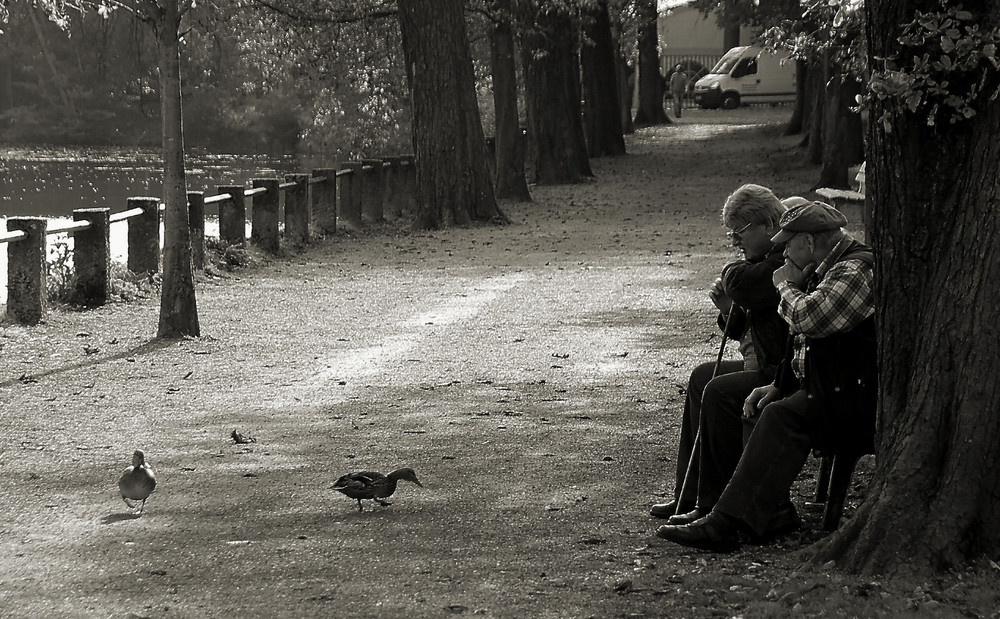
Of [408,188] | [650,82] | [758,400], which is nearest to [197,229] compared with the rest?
[408,188]

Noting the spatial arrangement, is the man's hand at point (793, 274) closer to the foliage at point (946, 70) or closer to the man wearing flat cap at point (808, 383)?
the man wearing flat cap at point (808, 383)

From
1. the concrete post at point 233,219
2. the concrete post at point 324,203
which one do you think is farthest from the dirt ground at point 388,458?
the concrete post at point 324,203

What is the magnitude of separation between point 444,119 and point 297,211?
2754 mm

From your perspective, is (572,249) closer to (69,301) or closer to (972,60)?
(69,301)

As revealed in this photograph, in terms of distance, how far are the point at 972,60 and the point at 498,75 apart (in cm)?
2442

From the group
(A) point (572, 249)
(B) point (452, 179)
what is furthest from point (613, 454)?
(B) point (452, 179)

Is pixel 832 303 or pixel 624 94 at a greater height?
pixel 624 94

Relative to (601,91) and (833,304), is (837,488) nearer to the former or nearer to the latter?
(833,304)

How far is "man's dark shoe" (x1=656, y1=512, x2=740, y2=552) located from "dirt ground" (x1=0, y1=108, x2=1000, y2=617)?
46mm

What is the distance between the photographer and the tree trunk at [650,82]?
162ft

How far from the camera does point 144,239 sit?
47.9ft

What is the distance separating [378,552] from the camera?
5570mm

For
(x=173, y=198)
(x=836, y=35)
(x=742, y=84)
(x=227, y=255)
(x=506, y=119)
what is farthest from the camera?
(x=742, y=84)

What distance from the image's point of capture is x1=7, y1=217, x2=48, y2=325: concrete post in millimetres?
11945
